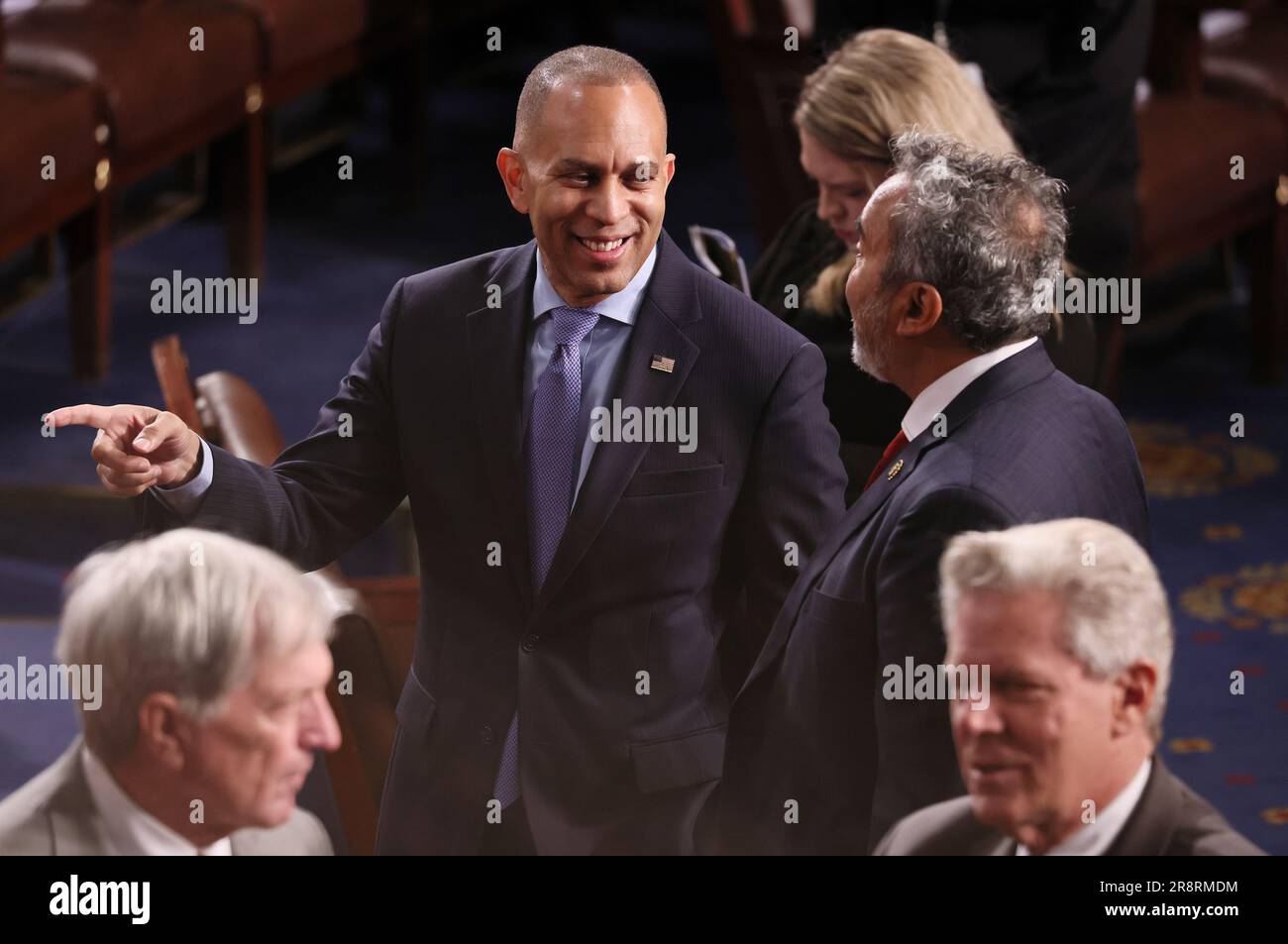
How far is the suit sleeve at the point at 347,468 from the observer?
186 cm

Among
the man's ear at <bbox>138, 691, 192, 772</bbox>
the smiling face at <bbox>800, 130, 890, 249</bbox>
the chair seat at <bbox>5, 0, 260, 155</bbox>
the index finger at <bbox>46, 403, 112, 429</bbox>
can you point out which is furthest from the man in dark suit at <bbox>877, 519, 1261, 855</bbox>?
the chair seat at <bbox>5, 0, 260, 155</bbox>

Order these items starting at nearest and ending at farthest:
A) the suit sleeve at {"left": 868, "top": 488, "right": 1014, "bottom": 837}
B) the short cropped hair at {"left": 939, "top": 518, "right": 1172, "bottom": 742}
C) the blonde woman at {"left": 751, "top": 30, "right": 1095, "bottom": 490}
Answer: the short cropped hair at {"left": 939, "top": 518, "right": 1172, "bottom": 742} → the suit sleeve at {"left": 868, "top": 488, "right": 1014, "bottom": 837} → the blonde woman at {"left": 751, "top": 30, "right": 1095, "bottom": 490}

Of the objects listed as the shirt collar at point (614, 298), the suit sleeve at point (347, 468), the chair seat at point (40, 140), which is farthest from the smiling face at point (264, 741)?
the chair seat at point (40, 140)

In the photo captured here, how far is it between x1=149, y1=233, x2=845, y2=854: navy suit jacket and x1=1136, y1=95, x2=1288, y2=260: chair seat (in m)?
3.15

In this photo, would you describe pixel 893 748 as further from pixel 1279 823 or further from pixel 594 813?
pixel 1279 823

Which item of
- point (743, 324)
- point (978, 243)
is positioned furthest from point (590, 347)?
point (978, 243)

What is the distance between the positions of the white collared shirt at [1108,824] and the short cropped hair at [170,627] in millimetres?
635

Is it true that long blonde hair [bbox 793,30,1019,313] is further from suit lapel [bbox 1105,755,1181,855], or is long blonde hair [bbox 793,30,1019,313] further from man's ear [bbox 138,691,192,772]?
man's ear [bbox 138,691,192,772]

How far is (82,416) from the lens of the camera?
1.69 metres

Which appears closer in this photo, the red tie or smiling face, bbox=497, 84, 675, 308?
smiling face, bbox=497, 84, 675, 308

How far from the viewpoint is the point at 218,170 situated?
5504mm

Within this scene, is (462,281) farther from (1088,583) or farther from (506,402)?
(1088,583)

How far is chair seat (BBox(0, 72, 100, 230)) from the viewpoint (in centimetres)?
452

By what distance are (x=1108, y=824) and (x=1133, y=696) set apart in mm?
109
